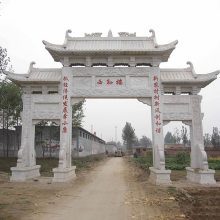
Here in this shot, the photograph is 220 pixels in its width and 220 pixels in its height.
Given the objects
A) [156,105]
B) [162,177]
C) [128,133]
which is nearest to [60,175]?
[162,177]

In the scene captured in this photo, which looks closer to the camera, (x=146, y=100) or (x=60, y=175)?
(x=60, y=175)

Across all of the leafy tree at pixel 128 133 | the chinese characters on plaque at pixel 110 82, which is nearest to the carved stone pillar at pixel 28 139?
the chinese characters on plaque at pixel 110 82

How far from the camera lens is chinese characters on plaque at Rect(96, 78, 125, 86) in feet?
47.4

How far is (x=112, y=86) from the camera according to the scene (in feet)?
47.2

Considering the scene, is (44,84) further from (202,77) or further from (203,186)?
(203,186)

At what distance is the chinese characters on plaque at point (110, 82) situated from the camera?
47.4ft

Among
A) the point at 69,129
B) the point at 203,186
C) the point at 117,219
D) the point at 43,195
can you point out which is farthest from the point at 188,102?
the point at 117,219

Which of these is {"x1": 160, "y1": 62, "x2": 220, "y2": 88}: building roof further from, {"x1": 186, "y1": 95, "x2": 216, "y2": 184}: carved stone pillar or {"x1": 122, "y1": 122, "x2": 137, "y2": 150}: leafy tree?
{"x1": 122, "y1": 122, "x2": 137, "y2": 150}: leafy tree

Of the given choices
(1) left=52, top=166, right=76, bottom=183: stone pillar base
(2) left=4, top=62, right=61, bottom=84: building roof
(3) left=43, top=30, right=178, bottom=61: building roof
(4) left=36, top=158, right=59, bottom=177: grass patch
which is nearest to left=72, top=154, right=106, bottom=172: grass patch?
(4) left=36, top=158, right=59, bottom=177: grass patch

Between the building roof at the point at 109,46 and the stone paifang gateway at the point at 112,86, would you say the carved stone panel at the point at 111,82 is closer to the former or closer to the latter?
the stone paifang gateway at the point at 112,86

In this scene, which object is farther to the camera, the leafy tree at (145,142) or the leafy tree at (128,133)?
the leafy tree at (145,142)

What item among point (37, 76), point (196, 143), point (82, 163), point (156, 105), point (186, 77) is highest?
point (37, 76)

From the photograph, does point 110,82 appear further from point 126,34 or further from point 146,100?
point 126,34

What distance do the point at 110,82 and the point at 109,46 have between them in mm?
1740
